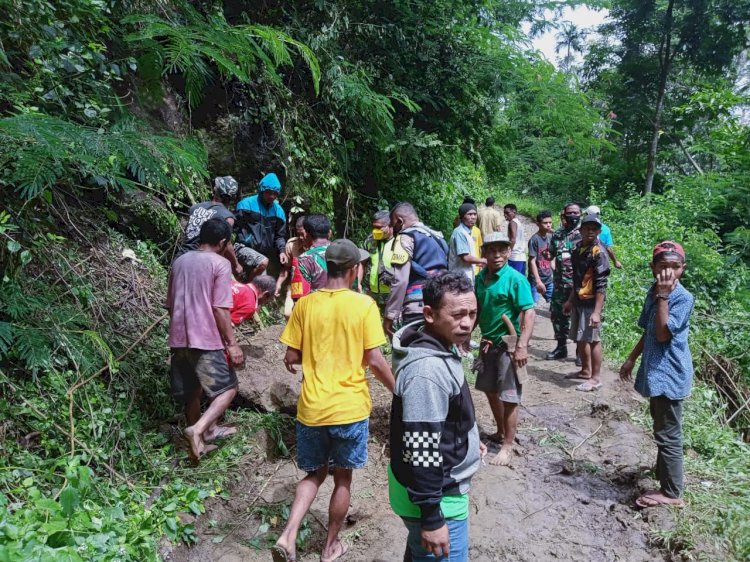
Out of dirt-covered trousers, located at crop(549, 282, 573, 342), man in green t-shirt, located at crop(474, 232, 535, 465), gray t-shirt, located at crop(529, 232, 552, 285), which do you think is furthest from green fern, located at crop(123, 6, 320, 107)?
gray t-shirt, located at crop(529, 232, 552, 285)

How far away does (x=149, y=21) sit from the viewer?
14.0 feet

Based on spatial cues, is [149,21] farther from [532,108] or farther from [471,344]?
[532,108]

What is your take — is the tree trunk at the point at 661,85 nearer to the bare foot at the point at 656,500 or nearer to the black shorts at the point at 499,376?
the black shorts at the point at 499,376

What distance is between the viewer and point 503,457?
4.62 meters

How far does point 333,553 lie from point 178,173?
3.70 metres

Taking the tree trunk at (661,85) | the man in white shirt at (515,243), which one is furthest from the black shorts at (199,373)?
the tree trunk at (661,85)

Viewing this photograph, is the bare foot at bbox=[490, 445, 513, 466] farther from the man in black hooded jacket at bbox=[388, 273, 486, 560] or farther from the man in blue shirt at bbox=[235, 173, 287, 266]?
the man in blue shirt at bbox=[235, 173, 287, 266]

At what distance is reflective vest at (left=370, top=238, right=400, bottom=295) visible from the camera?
518cm

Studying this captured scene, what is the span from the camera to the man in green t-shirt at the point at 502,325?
4.41m

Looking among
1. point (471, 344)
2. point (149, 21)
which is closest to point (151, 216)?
point (149, 21)

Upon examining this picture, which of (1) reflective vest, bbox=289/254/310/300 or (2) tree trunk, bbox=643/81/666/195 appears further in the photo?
(2) tree trunk, bbox=643/81/666/195

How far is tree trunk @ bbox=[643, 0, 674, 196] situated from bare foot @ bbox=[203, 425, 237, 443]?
1767 cm

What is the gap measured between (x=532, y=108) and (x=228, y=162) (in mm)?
5665

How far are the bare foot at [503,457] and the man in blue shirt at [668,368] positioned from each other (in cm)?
104
